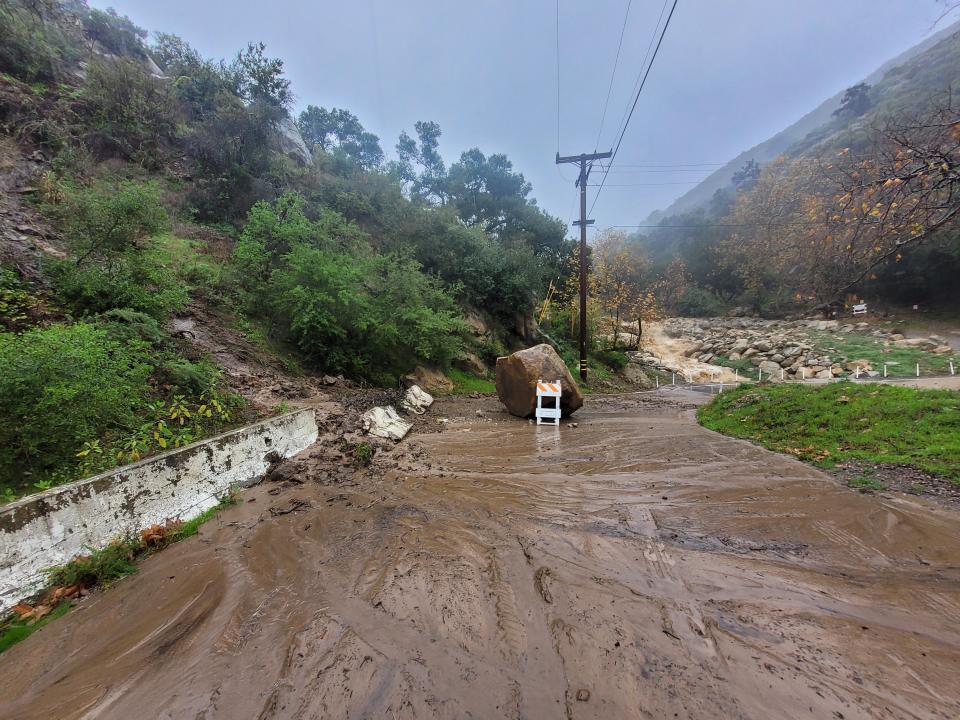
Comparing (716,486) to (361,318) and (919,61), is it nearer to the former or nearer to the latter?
(361,318)

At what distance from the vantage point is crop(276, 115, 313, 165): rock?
18016 mm

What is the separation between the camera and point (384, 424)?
24.7 feet

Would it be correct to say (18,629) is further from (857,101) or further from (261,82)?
(857,101)

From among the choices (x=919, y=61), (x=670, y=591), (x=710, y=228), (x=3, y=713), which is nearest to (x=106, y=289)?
(x=3, y=713)

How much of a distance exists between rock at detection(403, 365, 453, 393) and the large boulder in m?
3.64

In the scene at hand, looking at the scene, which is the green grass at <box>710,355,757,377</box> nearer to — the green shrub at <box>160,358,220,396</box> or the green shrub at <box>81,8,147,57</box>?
the green shrub at <box>160,358,220,396</box>

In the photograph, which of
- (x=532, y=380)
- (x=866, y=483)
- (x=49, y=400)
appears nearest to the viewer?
(x=49, y=400)

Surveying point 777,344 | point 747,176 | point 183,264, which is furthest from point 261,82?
point 747,176

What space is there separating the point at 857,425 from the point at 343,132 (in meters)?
46.1

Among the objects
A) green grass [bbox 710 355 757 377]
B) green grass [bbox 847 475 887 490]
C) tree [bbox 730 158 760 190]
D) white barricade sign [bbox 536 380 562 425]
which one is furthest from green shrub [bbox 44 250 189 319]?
tree [bbox 730 158 760 190]

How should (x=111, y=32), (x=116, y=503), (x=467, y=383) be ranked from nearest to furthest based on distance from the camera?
1. (x=116, y=503)
2. (x=467, y=383)
3. (x=111, y=32)

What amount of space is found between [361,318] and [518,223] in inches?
915

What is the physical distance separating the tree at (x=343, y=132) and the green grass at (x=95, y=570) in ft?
126

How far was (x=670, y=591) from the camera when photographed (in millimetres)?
2682
